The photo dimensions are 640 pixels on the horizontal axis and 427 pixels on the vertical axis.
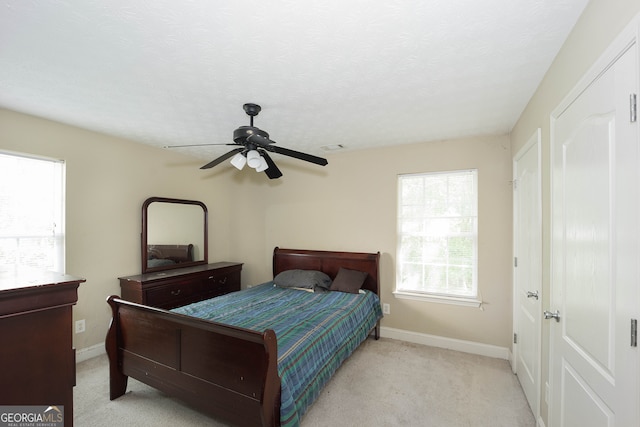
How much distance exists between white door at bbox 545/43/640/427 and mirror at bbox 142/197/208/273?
4005mm

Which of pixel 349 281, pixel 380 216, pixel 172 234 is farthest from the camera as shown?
pixel 172 234

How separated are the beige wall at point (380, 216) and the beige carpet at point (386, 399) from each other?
55cm

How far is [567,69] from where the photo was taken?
1566 mm

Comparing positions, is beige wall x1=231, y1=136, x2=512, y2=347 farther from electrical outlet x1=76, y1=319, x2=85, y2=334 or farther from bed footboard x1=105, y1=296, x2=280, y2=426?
bed footboard x1=105, y1=296, x2=280, y2=426

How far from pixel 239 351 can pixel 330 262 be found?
228 cm

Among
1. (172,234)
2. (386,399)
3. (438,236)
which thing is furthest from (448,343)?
(172,234)

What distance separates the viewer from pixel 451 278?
345 cm

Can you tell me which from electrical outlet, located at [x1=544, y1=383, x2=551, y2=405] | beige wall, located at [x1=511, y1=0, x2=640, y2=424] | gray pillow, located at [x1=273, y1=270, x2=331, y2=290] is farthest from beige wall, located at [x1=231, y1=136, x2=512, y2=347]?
electrical outlet, located at [x1=544, y1=383, x2=551, y2=405]

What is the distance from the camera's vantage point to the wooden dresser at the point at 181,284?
3201 mm

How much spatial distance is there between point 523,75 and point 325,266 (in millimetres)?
2976

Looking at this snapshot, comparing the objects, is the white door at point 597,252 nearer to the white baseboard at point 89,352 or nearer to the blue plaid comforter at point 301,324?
the blue plaid comforter at point 301,324

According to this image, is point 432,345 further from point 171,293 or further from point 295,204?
point 171,293

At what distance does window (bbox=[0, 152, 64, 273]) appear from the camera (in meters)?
2.58

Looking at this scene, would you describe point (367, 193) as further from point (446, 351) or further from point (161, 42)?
point (161, 42)
